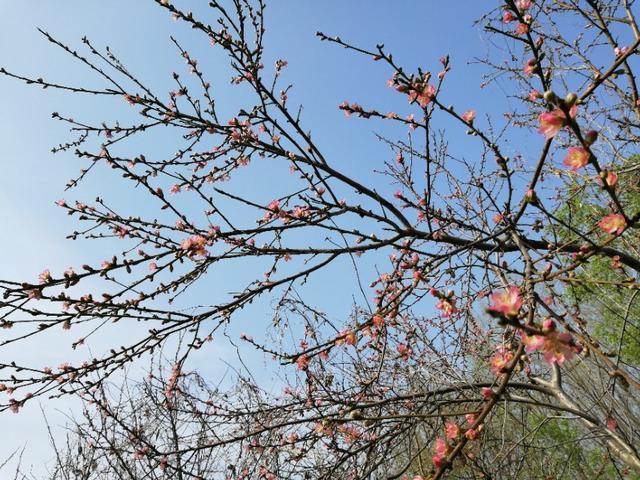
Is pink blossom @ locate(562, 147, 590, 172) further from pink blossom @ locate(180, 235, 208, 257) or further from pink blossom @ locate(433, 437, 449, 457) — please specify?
pink blossom @ locate(180, 235, 208, 257)

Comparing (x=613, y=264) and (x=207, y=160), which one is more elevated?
(x=207, y=160)

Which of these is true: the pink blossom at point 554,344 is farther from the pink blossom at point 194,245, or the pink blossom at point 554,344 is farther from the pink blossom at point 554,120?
the pink blossom at point 194,245

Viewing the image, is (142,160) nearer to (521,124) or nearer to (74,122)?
(74,122)

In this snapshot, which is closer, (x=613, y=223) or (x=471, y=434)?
(x=471, y=434)

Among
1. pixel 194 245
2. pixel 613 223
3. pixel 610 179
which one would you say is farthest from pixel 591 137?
pixel 194 245

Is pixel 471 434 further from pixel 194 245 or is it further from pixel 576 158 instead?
pixel 194 245

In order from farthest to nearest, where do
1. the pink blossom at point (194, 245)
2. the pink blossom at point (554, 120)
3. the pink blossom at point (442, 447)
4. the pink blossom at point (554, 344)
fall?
the pink blossom at point (194, 245) < the pink blossom at point (442, 447) < the pink blossom at point (554, 120) < the pink blossom at point (554, 344)

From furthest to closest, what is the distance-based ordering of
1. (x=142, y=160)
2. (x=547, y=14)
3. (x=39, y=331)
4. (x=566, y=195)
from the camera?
(x=566, y=195) → (x=547, y=14) → (x=142, y=160) → (x=39, y=331)

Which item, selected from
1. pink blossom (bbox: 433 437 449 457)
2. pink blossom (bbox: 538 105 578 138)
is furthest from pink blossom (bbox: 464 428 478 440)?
pink blossom (bbox: 538 105 578 138)

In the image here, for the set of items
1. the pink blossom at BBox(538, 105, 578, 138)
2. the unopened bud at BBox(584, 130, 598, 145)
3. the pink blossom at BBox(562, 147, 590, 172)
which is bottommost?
the unopened bud at BBox(584, 130, 598, 145)

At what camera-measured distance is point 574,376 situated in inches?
123

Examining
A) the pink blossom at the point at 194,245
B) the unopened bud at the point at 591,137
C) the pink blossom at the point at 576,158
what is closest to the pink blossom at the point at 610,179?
the pink blossom at the point at 576,158

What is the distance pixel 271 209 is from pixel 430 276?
1016mm

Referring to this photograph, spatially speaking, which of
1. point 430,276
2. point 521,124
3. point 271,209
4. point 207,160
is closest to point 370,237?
point 430,276
